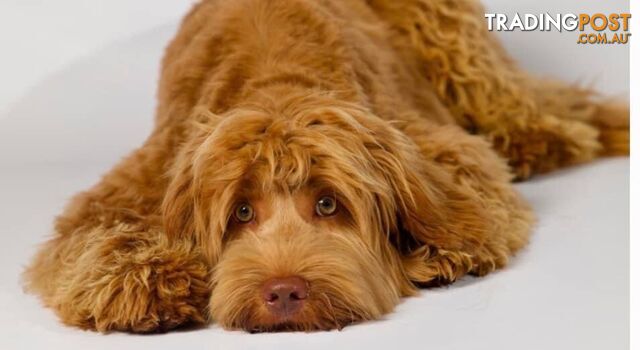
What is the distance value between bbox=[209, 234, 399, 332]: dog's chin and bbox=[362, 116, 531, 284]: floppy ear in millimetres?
486

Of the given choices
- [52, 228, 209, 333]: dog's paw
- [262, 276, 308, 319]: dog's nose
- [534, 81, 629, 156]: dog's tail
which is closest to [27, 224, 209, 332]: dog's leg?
[52, 228, 209, 333]: dog's paw

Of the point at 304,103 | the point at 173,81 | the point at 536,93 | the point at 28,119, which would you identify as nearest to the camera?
the point at 304,103

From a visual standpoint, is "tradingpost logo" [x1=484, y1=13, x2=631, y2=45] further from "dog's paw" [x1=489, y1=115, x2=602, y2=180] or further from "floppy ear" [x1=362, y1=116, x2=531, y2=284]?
"floppy ear" [x1=362, y1=116, x2=531, y2=284]

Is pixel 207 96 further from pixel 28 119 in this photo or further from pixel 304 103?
pixel 28 119

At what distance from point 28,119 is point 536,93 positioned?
366 centimetres

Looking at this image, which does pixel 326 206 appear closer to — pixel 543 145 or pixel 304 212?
pixel 304 212

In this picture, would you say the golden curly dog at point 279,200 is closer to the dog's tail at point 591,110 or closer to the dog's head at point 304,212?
the dog's head at point 304,212

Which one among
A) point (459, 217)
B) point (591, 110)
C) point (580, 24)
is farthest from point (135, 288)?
point (580, 24)

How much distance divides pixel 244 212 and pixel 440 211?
3.08 feet

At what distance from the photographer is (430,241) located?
6.36 meters

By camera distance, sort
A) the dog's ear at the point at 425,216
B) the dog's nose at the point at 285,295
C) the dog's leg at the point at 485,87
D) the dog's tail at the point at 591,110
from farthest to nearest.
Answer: the dog's tail at the point at 591,110
the dog's leg at the point at 485,87
the dog's ear at the point at 425,216
the dog's nose at the point at 285,295

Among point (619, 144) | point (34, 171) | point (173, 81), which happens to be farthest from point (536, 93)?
point (34, 171)

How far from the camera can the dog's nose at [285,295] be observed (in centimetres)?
557

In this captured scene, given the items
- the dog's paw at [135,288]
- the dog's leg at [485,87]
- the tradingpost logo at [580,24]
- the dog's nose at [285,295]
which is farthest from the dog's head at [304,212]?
the tradingpost logo at [580,24]
